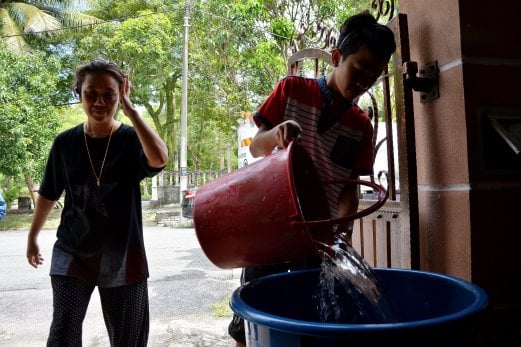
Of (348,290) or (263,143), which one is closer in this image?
(348,290)

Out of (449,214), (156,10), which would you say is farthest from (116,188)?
(156,10)

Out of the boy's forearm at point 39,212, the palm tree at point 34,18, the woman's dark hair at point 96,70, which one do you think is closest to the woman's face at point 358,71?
the woman's dark hair at point 96,70

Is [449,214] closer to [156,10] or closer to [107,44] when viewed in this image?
[107,44]

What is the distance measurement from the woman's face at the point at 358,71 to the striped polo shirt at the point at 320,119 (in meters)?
0.08

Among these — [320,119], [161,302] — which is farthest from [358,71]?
[161,302]

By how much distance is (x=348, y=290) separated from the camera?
118 cm

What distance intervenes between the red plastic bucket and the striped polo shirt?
22 cm

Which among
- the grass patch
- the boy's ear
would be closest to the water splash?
the boy's ear

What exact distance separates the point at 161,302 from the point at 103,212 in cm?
278

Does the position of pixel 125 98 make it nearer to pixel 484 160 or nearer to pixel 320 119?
pixel 320 119

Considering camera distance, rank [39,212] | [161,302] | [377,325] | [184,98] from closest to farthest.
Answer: [377,325] → [39,212] → [161,302] → [184,98]

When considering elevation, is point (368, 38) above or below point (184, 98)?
below

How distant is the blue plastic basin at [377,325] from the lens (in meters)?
0.72

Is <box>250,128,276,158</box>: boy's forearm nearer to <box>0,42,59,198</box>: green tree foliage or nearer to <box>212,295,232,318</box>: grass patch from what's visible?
<box>212,295,232,318</box>: grass patch
